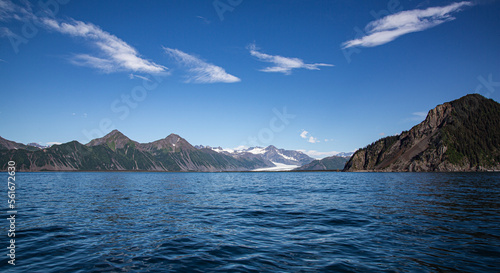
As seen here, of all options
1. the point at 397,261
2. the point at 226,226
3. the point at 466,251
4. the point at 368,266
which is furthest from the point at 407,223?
the point at 226,226

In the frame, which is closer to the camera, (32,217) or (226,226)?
(226,226)

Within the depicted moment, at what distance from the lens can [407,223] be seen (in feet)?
75.5

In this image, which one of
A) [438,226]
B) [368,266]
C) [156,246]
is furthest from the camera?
[438,226]

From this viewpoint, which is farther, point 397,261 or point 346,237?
point 346,237

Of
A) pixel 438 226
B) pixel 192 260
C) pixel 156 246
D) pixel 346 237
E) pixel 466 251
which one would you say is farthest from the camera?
pixel 438 226

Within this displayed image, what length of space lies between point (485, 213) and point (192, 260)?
30636 millimetres

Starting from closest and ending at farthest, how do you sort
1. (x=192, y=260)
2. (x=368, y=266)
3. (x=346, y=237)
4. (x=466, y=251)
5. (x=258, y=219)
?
(x=368, y=266), (x=192, y=260), (x=466, y=251), (x=346, y=237), (x=258, y=219)

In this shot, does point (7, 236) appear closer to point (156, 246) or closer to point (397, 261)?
point (156, 246)

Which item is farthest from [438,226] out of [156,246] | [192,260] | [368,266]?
[156,246]

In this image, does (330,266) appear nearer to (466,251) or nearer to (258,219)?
(466,251)

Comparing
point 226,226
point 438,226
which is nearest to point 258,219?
point 226,226

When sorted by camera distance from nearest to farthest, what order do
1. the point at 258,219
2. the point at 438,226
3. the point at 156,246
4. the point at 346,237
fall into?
the point at 156,246 → the point at 346,237 → the point at 438,226 → the point at 258,219

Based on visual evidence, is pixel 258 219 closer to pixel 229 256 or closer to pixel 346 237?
pixel 346 237

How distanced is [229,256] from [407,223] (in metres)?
17.1
